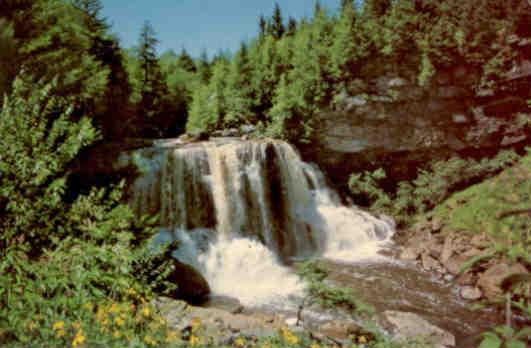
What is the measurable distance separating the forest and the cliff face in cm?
42

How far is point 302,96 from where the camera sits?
19.0m

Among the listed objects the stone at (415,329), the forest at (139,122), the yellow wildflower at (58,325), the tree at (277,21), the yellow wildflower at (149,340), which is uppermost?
the tree at (277,21)

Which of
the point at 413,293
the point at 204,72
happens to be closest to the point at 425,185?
the point at 413,293

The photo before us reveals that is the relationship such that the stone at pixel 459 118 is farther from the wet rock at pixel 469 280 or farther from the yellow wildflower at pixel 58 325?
the yellow wildflower at pixel 58 325

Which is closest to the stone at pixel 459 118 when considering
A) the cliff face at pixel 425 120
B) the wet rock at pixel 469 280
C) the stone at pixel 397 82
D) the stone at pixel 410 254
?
the cliff face at pixel 425 120

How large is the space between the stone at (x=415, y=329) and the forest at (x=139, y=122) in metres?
1.13

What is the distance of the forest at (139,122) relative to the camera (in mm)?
3629

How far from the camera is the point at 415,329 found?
9734 millimetres

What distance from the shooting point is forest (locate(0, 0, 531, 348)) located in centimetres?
363

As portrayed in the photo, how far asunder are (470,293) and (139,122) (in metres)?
24.5

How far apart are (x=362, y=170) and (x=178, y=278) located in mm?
12748

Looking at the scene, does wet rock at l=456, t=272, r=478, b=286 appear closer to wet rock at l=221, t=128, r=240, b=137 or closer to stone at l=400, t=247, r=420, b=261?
stone at l=400, t=247, r=420, b=261

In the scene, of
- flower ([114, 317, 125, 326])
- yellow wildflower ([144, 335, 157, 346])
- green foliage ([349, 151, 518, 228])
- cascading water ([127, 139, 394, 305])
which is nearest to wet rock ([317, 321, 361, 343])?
cascading water ([127, 139, 394, 305])

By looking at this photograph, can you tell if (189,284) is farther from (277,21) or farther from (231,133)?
(277,21)
